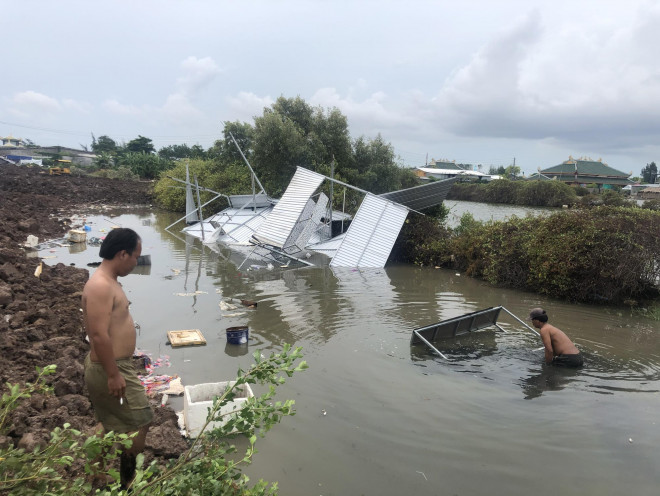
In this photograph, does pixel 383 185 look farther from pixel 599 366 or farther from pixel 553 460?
pixel 553 460

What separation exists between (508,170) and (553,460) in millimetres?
84832

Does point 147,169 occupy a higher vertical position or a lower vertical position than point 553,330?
higher

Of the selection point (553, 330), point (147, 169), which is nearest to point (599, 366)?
point (553, 330)

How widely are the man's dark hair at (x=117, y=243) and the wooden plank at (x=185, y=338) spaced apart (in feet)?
14.8

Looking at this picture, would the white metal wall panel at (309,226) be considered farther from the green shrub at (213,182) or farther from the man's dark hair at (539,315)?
the green shrub at (213,182)

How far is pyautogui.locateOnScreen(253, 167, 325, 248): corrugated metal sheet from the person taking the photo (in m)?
14.5

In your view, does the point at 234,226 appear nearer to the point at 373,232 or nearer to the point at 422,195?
the point at 373,232

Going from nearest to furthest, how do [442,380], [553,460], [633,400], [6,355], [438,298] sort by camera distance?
[553,460] → [6,355] → [633,400] → [442,380] → [438,298]

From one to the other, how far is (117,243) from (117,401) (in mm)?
1107

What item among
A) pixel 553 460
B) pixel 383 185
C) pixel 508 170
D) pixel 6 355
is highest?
pixel 508 170

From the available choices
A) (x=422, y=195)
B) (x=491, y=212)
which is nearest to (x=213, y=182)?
(x=422, y=195)

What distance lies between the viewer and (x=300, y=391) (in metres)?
6.00

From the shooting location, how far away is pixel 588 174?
188 feet

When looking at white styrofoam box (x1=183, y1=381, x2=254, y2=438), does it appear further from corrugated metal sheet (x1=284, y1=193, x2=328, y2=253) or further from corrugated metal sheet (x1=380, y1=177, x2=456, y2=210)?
corrugated metal sheet (x1=380, y1=177, x2=456, y2=210)
